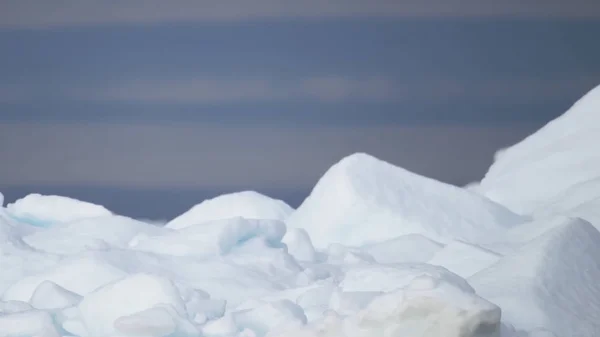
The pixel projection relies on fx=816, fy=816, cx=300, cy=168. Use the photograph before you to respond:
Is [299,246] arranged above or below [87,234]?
below

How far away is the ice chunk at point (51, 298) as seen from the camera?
3074mm

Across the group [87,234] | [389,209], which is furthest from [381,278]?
[87,234]

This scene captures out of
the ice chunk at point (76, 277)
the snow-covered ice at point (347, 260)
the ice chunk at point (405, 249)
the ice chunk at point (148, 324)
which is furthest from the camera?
the ice chunk at point (405, 249)

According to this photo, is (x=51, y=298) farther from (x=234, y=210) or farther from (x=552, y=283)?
(x=234, y=210)

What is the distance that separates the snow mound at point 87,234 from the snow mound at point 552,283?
227 cm

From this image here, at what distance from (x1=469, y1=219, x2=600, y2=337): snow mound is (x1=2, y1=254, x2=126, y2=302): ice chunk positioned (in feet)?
5.08

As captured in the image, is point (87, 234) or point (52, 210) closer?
point (87, 234)

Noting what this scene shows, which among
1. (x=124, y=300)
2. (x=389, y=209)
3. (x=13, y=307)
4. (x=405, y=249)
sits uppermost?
(x=124, y=300)

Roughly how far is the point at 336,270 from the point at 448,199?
1.23m

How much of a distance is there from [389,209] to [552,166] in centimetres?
120

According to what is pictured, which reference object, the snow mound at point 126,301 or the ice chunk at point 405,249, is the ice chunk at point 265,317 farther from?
the ice chunk at point 405,249

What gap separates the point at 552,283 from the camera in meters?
2.69

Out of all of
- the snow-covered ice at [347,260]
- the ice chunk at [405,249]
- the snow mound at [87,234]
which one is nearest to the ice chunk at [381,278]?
the snow-covered ice at [347,260]

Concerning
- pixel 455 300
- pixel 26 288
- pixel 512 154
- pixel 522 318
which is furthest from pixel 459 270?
pixel 512 154
